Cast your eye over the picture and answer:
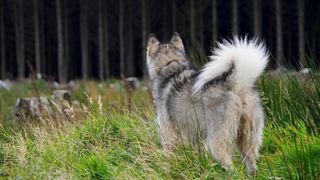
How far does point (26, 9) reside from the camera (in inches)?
1414

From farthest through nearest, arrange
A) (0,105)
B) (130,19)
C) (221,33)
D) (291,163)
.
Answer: (221,33) → (130,19) → (0,105) → (291,163)

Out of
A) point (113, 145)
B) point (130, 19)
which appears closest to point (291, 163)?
point (113, 145)

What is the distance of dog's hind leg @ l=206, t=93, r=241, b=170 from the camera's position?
14.0 ft

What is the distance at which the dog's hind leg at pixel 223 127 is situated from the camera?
426 centimetres

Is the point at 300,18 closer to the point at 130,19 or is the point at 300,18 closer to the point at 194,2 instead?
the point at 194,2

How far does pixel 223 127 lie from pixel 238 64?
0.54 m

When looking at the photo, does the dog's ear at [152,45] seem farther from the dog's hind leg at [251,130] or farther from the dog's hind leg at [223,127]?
the dog's hind leg at [251,130]

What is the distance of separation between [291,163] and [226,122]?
0.61 meters

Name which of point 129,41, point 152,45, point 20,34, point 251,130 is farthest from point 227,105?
point 20,34

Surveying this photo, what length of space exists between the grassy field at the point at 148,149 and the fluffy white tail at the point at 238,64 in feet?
1.98

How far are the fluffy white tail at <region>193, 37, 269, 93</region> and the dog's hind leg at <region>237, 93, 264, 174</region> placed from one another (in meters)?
0.15

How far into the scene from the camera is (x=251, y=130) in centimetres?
441

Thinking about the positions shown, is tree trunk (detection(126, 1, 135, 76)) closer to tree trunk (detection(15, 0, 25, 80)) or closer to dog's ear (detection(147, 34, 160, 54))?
tree trunk (detection(15, 0, 25, 80))

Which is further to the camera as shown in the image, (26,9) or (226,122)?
(26,9)
